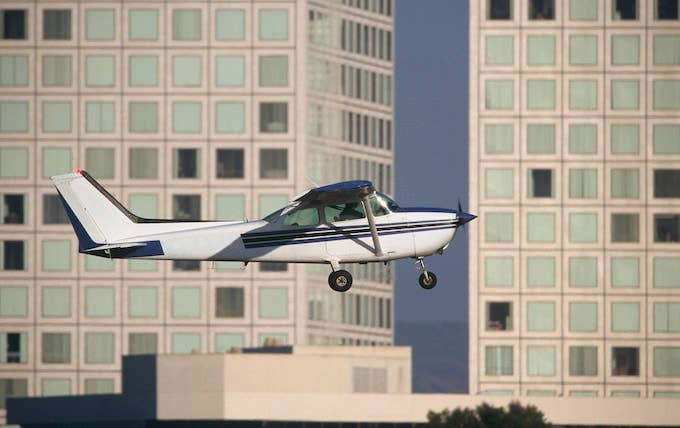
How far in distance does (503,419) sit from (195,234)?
90.0 m

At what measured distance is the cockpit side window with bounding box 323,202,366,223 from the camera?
7925cm

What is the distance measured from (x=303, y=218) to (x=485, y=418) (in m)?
89.3

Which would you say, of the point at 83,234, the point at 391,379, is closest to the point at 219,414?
the point at 391,379

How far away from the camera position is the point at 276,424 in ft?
588

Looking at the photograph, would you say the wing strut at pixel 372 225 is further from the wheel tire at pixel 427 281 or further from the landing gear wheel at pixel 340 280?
the wheel tire at pixel 427 281

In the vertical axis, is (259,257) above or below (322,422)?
above

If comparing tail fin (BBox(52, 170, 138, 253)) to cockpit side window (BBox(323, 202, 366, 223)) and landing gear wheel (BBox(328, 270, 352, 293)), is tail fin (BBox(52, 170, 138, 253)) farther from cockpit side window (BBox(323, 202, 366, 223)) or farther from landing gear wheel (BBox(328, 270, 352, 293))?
landing gear wheel (BBox(328, 270, 352, 293))

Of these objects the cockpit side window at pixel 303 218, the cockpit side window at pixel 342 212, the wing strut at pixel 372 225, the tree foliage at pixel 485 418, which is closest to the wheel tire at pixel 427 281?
the wing strut at pixel 372 225

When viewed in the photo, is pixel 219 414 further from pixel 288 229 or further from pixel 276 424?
pixel 288 229

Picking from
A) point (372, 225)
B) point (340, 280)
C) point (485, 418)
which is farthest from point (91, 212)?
point (485, 418)

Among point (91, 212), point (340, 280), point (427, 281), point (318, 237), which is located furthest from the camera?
point (91, 212)

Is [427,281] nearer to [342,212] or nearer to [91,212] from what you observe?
[342,212]

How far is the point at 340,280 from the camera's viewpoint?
259 ft

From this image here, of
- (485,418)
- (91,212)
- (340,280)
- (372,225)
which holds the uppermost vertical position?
(91,212)
